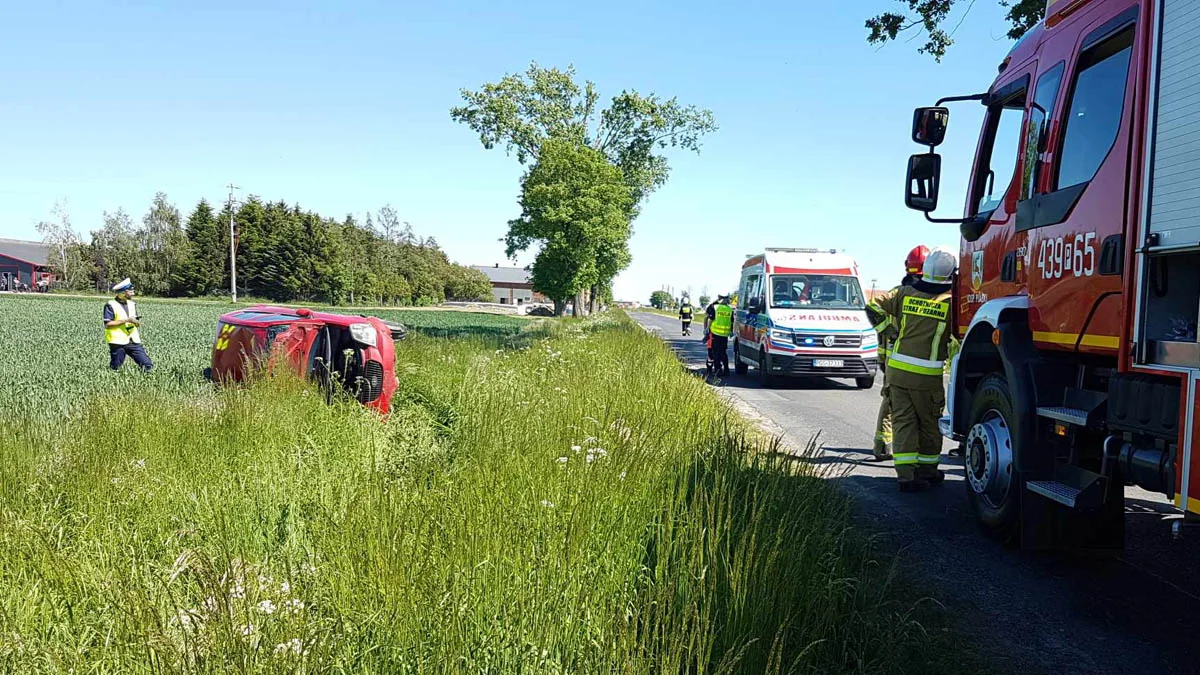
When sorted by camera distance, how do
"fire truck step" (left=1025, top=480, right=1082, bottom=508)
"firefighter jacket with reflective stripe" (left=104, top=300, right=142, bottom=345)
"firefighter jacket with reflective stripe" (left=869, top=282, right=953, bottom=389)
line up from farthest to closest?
1. "firefighter jacket with reflective stripe" (left=104, top=300, right=142, bottom=345)
2. "firefighter jacket with reflective stripe" (left=869, top=282, right=953, bottom=389)
3. "fire truck step" (left=1025, top=480, right=1082, bottom=508)

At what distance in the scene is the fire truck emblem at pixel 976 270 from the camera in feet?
17.0

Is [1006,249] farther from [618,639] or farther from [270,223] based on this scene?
[270,223]

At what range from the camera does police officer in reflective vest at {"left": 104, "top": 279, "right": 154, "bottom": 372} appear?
462 inches

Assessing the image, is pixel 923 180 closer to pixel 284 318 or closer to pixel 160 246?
pixel 284 318

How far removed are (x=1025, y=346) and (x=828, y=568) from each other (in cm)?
214

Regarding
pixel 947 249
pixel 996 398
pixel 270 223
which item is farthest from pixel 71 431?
pixel 270 223

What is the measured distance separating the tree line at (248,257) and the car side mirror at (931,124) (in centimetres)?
7423

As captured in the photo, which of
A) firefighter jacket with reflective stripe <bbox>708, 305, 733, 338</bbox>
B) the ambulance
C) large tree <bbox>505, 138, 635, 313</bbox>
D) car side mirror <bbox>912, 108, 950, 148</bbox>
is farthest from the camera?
large tree <bbox>505, 138, 635, 313</bbox>

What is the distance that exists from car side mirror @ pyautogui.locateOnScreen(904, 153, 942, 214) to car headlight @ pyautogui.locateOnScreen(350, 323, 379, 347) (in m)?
5.02

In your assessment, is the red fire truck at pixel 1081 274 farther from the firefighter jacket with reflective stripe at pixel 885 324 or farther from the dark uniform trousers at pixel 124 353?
the dark uniform trousers at pixel 124 353

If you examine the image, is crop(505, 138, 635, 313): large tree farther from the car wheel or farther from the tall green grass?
the tall green grass

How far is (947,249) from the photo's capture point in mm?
6285

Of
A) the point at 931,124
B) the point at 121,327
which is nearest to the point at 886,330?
the point at 931,124

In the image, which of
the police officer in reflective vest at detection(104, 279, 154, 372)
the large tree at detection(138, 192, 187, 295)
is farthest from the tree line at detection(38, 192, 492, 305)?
the police officer in reflective vest at detection(104, 279, 154, 372)
